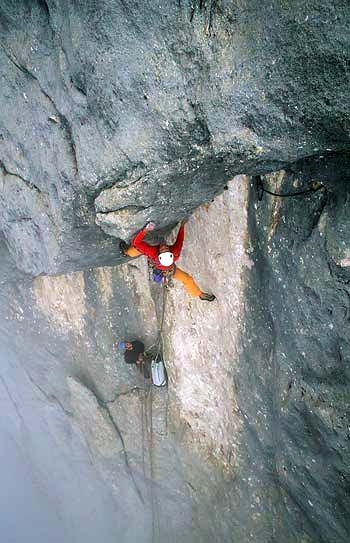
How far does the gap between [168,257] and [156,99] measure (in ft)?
6.28

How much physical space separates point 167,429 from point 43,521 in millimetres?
9057

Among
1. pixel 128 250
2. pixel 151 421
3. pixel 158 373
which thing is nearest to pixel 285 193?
pixel 128 250

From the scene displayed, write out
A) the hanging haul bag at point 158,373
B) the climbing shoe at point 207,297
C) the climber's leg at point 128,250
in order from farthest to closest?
the hanging haul bag at point 158,373 → the climbing shoe at point 207,297 → the climber's leg at point 128,250

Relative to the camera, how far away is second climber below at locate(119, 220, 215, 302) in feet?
15.7

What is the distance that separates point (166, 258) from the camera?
4812mm

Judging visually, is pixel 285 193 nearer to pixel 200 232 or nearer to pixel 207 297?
pixel 200 232

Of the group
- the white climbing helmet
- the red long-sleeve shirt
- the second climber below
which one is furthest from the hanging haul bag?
the white climbing helmet

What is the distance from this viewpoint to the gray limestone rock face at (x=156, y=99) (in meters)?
2.66

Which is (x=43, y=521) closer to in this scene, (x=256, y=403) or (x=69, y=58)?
(x=256, y=403)

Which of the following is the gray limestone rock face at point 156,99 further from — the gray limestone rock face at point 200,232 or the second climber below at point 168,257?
the second climber below at point 168,257

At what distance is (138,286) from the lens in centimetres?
621

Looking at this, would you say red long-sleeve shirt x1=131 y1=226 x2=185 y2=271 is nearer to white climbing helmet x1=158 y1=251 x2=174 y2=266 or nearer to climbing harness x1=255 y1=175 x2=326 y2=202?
white climbing helmet x1=158 y1=251 x2=174 y2=266

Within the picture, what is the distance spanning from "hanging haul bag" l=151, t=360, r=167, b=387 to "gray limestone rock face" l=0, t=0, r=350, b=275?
2324mm

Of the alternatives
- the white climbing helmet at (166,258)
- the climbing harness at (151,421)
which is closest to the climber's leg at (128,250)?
the white climbing helmet at (166,258)
